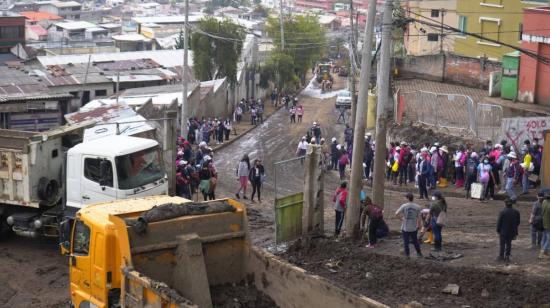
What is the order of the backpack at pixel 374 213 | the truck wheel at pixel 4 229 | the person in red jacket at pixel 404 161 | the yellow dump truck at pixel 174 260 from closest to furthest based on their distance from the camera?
1. the yellow dump truck at pixel 174 260
2. the backpack at pixel 374 213
3. the truck wheel at pixel 4 229
4. the person in red jacket at pixel 404 161

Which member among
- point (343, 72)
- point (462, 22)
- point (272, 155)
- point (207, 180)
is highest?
point (462, 22)

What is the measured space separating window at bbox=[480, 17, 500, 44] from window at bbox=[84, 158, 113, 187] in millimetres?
33918

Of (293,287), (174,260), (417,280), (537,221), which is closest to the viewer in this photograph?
(293,287)

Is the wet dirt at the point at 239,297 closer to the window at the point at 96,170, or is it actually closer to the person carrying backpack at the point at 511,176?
the window at the point at 96,170

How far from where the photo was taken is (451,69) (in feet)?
135

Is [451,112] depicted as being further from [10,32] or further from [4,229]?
A: [10,32]

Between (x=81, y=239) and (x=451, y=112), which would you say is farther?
(x=451, y=112)

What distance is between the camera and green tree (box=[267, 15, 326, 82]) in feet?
228

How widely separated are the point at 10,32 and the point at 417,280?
49501 mm

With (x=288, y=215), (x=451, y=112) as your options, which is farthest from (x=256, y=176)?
(x=451, y=112)

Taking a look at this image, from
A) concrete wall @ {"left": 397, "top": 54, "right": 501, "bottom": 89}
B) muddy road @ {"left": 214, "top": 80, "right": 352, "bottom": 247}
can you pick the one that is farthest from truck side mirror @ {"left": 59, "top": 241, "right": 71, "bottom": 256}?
concrete wall @ {"left": 397, "top": 54, "right": 501, "bottom": 89}

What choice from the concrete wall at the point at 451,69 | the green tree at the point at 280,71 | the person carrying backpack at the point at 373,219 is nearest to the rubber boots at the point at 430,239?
the person carrying backpack at the point at 373,219

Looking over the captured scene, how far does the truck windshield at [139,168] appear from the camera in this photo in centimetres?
1709

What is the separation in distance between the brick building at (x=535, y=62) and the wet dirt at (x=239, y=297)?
21936mm
